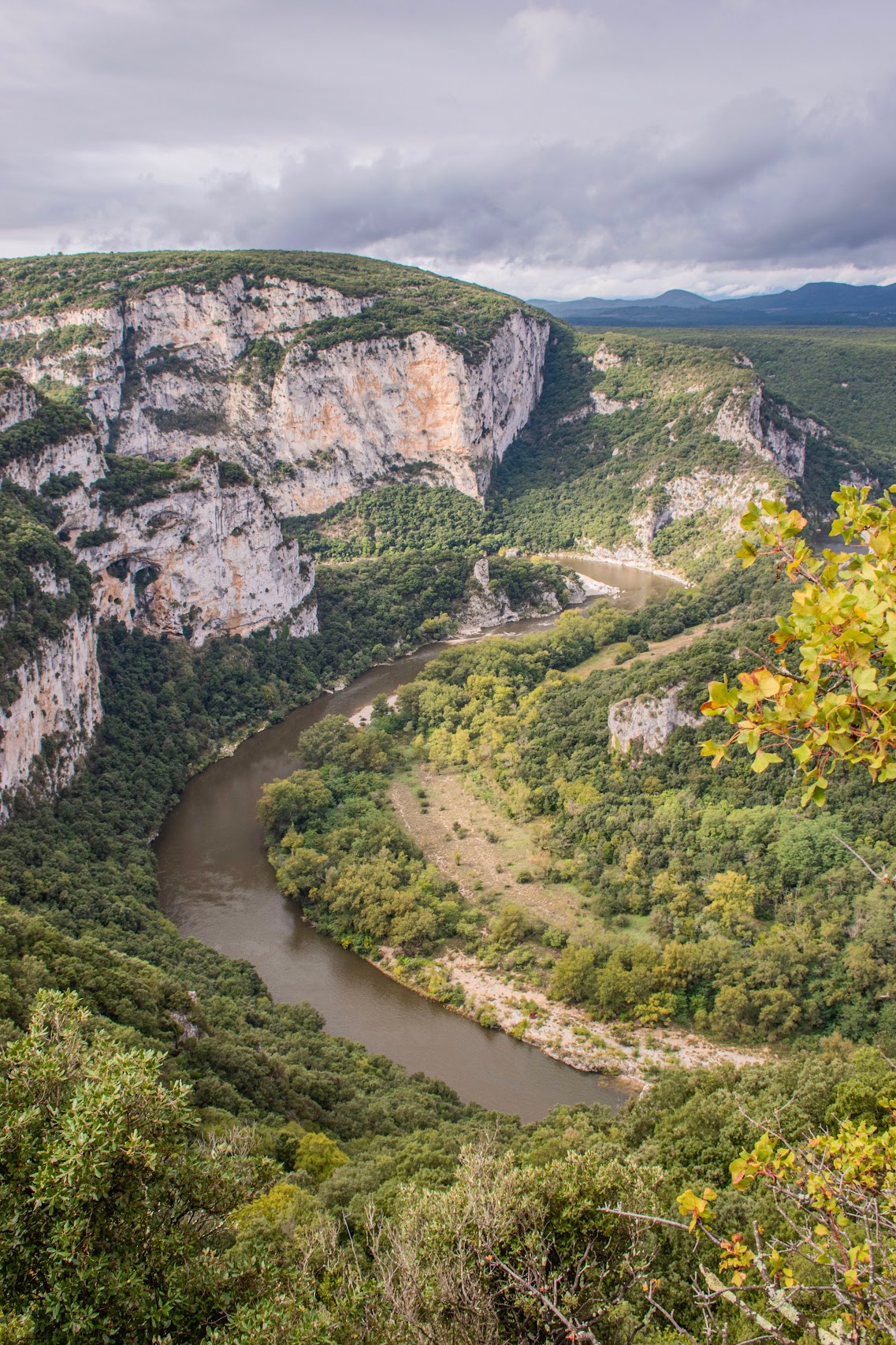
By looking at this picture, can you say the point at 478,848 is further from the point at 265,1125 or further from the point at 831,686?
the point at 831,686

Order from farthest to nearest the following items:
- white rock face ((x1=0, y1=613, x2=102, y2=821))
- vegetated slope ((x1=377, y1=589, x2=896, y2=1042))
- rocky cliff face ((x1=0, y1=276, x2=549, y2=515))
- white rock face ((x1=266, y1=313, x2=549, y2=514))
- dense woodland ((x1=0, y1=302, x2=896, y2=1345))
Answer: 1. white rock face ((x1=266, y1=313, x2=549, y2=514))
2. rocky cliff face ((x1=0, y1=276, x2=549, y2=515))
3. white rock face ((x1=0, y1=613, x2=102, y2=821))
4. vegetated slope ((x1=377, y1=589, x2=896, y2=1042))
5. dense woodland ((x1=0, y1=302, x2=896, y2=1345))

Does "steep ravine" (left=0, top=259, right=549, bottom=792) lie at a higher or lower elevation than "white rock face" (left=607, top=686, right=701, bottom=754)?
higher

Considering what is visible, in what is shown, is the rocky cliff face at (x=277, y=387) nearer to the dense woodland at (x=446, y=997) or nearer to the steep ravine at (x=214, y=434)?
the steep ravine at (x=214, y=434)

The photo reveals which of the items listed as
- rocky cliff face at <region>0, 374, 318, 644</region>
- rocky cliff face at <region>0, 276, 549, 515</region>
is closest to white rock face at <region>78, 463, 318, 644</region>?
rocky cliff face at <region>0, 374, 318, 644</region>

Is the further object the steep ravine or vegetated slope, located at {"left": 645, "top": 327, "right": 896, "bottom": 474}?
vegetated slope, located at {"left": 645, "top": 327, "right": 896, "bottom": 474}

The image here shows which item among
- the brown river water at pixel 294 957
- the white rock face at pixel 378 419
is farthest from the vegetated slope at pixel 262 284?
the brown river water at pixel 294 957

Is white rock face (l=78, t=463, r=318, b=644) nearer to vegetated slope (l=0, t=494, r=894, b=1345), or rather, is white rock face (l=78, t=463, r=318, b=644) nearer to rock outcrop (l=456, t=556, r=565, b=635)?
vegetated slope (l=0, t=494, r=894, b=1345)
